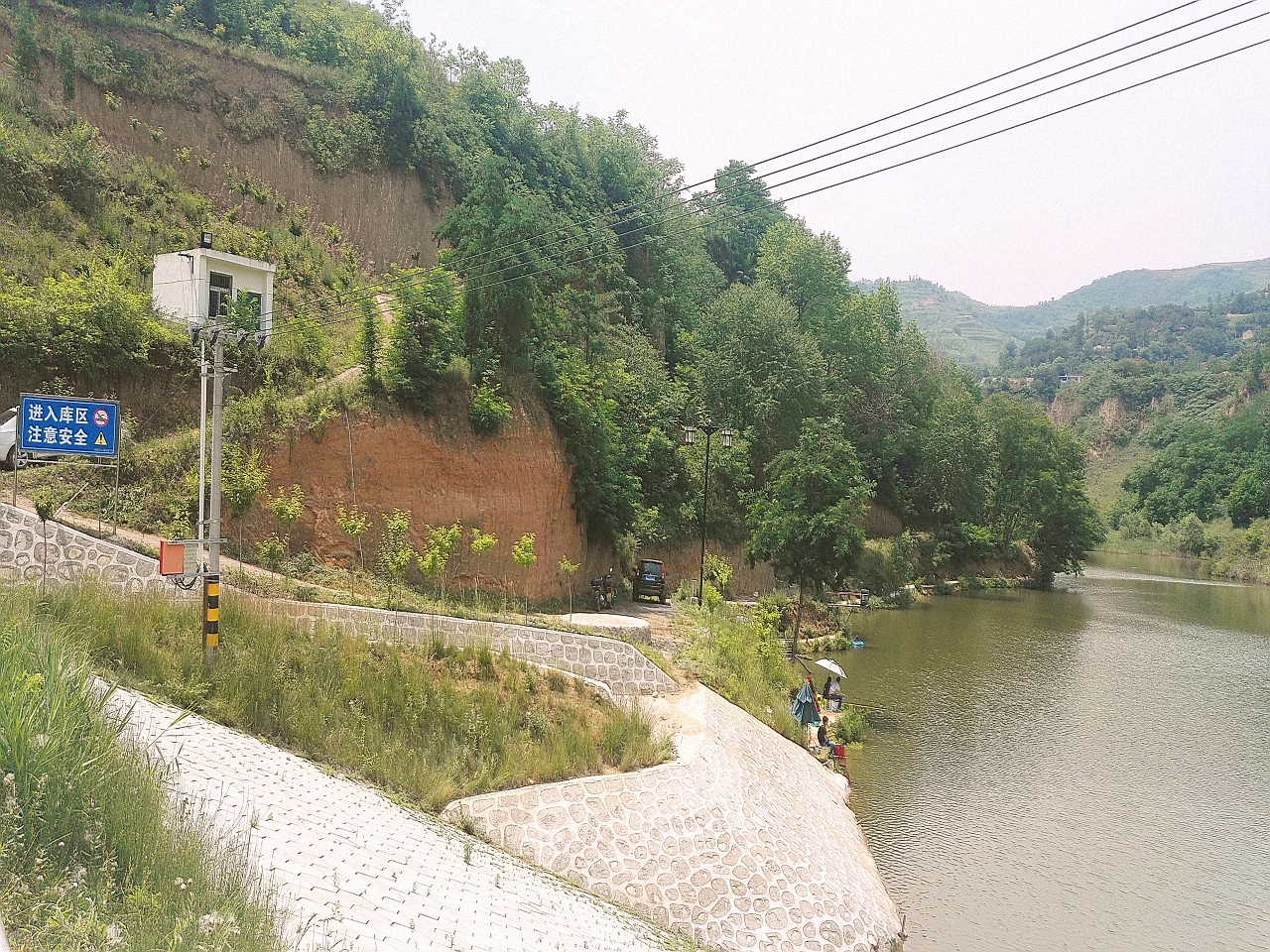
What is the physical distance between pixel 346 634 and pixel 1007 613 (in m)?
31.6

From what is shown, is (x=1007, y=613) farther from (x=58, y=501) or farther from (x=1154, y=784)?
(x=58, y=501)

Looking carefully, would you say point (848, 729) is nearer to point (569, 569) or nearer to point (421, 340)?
point (569, 569)

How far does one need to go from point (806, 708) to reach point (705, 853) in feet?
24.0

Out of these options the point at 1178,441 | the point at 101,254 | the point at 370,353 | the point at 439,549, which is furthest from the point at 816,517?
the point at 1178,441

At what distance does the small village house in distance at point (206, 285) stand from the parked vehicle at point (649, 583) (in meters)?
12.6

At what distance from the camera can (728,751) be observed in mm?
13234

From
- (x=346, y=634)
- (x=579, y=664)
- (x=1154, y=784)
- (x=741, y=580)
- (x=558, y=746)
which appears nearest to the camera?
(x=558, y=746)

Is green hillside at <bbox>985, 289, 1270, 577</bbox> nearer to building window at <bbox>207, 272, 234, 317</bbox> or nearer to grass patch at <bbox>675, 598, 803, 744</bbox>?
grass patch at <bbox>675, 598, 803, 744</bbox>

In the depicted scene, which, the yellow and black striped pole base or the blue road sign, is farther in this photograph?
the yellow and black striped pole base

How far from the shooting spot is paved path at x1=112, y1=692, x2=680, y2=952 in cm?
677

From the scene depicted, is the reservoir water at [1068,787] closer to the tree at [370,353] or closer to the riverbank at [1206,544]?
the tree at [370,353]

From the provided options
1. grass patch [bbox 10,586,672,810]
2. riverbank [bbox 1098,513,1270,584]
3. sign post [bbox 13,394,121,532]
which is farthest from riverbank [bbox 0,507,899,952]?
riverbank [bbox 1098,513,1270,584]

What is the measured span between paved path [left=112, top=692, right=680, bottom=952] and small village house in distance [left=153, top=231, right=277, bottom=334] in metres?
14.9

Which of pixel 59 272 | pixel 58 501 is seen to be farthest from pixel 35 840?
pixel 59 272
